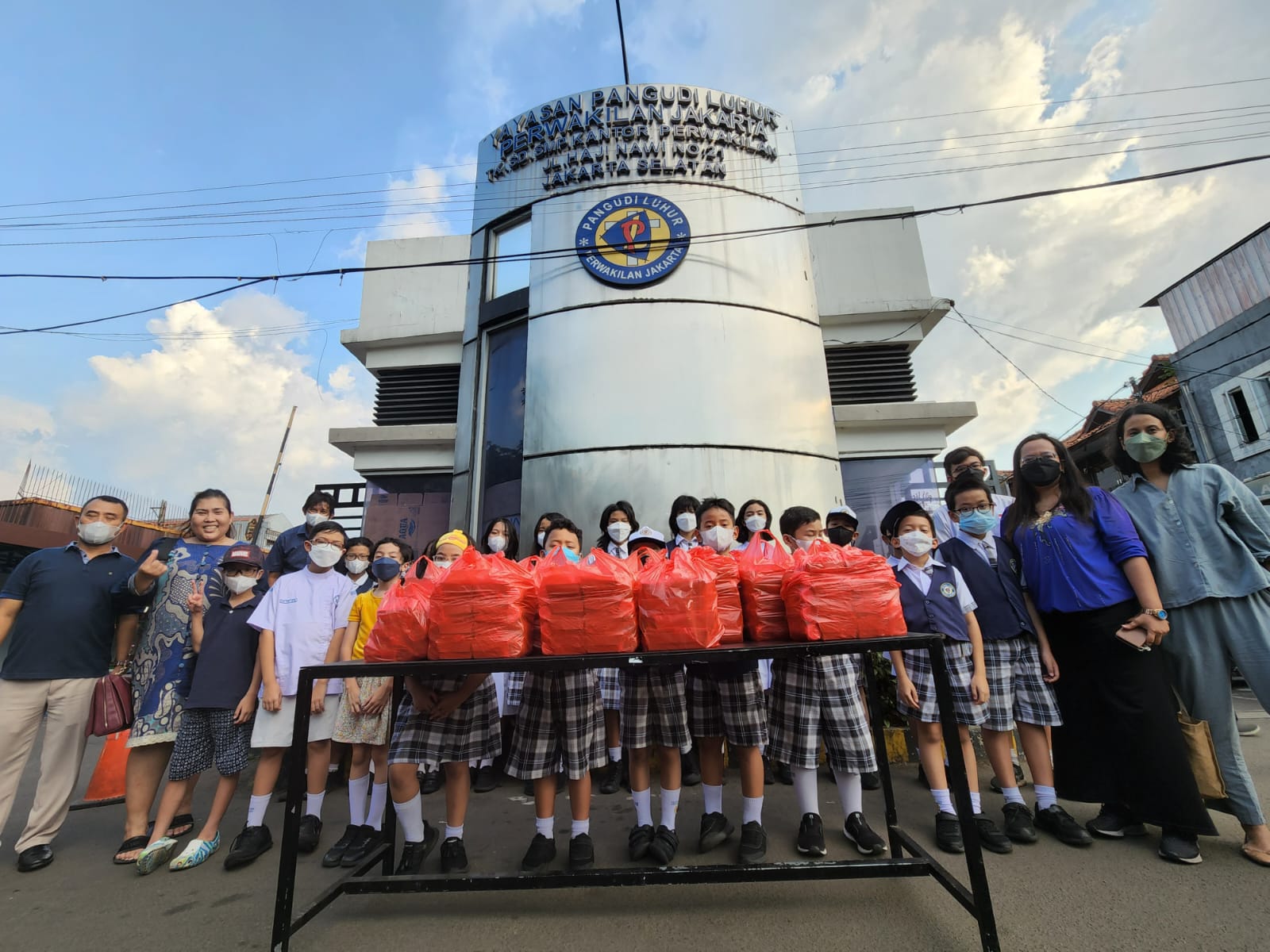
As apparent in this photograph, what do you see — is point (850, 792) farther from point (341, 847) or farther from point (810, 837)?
point (341, 847)

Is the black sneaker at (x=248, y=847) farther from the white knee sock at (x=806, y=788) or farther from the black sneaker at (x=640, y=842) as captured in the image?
the white knee sock at (x=806, y=788)

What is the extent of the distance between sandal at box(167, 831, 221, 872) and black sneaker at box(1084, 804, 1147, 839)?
4766 mm

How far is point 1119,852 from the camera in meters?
2.62

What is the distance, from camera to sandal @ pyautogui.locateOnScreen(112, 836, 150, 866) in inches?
120

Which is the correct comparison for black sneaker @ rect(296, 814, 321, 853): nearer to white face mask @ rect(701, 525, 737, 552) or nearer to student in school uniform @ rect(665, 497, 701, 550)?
white face mask @ rect(701, 525, 737, 552)

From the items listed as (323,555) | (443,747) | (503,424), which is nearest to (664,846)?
(443,747)

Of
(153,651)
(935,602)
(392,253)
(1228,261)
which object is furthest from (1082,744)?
(1228,261)

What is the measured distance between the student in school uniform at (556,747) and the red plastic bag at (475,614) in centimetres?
73

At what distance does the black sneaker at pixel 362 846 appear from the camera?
9.44 ft

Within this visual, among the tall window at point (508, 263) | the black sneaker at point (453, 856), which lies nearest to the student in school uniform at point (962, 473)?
the black sneaker at point (453, 856)

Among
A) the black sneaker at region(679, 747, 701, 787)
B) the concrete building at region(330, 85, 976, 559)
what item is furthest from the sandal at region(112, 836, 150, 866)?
the concrete building at region(330, 85, 976, 559)

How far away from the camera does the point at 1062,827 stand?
9.05ft

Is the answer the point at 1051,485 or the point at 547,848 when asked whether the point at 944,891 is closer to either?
the point at 547,848

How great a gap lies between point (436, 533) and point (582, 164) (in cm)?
670
